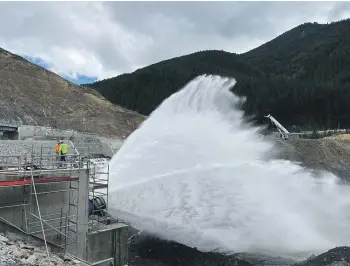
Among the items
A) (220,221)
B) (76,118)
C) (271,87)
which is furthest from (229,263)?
(271,87)

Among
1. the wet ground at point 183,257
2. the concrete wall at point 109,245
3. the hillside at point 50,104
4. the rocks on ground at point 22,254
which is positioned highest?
the hillside at point 50,104

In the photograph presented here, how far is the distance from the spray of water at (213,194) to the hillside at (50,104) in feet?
150

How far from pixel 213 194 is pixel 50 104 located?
204 feet

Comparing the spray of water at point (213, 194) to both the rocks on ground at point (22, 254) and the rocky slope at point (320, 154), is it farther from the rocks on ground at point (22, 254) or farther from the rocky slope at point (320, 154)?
the rocky slope at point (320, 154)

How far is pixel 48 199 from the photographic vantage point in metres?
15.6

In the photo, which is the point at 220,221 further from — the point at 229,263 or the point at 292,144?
the point at 292,144

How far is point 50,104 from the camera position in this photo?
77.9m

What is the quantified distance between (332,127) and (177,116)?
389ft

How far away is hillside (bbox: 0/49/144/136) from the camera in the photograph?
69.8 metres

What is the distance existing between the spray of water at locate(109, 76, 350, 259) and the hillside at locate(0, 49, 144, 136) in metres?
45.8

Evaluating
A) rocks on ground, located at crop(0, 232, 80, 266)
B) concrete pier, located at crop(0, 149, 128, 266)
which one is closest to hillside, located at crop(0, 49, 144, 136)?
concrete pier, located at crop(0, 149, 128, 266)

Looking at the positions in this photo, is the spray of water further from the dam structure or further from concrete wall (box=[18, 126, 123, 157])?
concrete wall (box=[18, 126, 123, 157])

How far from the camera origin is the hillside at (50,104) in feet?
229

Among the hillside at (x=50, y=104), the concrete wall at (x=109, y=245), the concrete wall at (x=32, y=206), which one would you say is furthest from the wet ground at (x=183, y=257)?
the hillside at (x=50, y=104)
